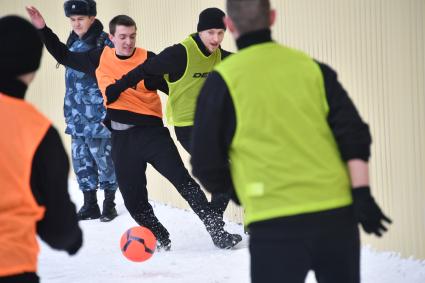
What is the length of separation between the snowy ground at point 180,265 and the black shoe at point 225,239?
7 centimetres

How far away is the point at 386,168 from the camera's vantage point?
567cm

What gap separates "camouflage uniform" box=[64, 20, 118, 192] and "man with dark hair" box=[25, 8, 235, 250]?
1.63m

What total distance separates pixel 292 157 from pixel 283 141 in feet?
0.21

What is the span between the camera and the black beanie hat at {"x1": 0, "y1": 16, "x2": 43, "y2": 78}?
2.63 metres

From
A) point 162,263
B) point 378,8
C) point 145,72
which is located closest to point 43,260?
point 162,263

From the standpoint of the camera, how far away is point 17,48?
264 centimetres

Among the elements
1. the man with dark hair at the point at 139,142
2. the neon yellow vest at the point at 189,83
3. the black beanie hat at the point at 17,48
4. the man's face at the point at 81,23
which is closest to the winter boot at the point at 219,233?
the man with dark hair at the point at 139,142

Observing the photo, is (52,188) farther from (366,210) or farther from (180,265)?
(180,265)

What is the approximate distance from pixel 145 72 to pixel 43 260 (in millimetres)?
1813

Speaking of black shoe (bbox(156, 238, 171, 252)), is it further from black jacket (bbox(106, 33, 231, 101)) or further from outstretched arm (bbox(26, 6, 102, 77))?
outstretched arm (bbox(26, 6, 102, 77))

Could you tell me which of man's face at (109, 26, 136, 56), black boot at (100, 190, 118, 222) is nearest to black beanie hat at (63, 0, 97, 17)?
man's face at (109, 26, 136, 56)

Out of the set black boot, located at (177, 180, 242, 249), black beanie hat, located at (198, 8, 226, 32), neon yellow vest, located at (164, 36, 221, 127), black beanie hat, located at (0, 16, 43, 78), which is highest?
black beanie hat, located at (0, 16, 43, 78)

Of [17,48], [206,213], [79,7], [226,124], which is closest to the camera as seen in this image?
[17,48]

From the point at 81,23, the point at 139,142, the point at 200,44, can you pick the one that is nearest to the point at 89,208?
the point at 81,23
